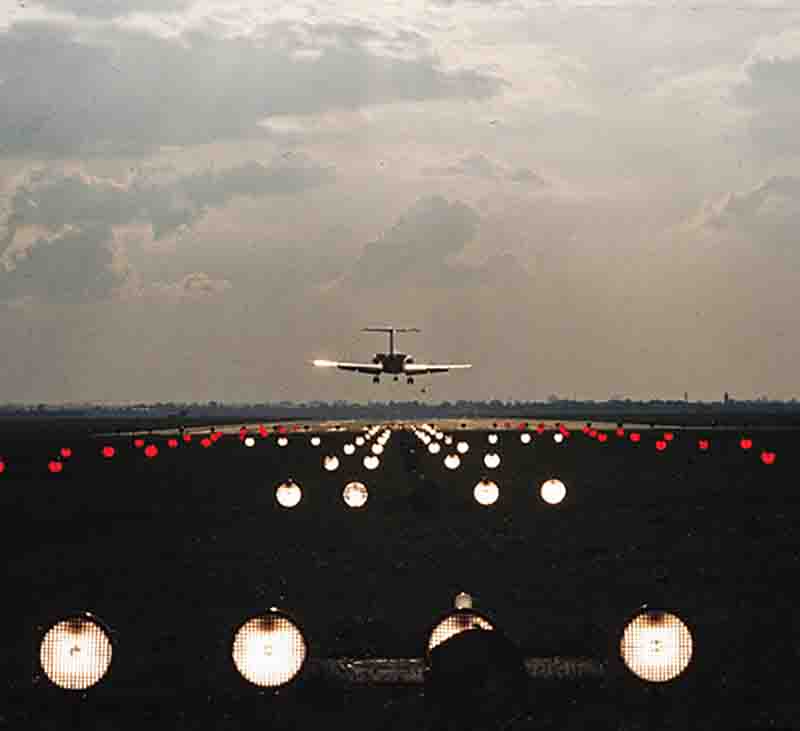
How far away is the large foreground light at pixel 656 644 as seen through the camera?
14914 mm

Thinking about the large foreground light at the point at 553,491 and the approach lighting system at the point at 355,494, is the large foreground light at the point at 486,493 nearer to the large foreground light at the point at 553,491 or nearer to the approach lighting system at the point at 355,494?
the large foreground light at the point at 553,491

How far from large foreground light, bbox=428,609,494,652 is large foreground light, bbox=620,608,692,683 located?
1.61 metres

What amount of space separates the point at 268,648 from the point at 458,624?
2209 millimetres

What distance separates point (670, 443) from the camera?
4931 inches

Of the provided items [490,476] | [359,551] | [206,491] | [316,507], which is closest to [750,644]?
[359,551]

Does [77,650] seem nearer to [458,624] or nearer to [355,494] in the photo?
[458,624]

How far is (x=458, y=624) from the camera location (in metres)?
15.2

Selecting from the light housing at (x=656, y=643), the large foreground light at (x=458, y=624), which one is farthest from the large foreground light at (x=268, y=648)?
the light housing at (x=656, y=643)

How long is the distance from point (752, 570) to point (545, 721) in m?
17.6

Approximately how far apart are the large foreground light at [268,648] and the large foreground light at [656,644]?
3.75 metres

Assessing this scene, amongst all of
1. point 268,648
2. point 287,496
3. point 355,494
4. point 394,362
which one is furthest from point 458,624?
point 394,362

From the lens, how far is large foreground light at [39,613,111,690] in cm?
1516

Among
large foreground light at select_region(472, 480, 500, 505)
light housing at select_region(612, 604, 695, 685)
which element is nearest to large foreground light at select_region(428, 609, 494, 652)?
light housing at select_region(612, 604, 695, 685)

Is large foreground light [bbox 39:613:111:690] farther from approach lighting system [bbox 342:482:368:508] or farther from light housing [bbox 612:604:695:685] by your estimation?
approach lighting system [bbox 342:482:368:508]
